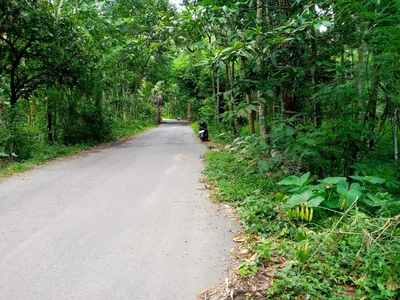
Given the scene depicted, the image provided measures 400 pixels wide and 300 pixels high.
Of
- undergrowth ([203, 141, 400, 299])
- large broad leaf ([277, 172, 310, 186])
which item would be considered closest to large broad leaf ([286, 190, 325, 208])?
undergrowth ([203, 141, 400, 299])

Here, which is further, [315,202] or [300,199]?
[300,199]

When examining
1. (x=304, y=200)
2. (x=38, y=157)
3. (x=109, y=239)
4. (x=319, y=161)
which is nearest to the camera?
(x=304, y=200)

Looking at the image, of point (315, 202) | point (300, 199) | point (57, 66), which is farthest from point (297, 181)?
point (57, 66)

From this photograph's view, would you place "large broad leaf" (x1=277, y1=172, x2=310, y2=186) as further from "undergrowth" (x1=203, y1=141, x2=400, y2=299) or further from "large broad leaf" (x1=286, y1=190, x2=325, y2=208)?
"large broad leaf" (x1=286, y1=190, x2=325, y2=208)

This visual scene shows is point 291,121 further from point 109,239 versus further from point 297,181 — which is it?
point 109,239

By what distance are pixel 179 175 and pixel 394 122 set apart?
466 centimetres

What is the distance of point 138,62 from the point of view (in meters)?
20.6

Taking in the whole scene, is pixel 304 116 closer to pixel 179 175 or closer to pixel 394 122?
pixel 394 122

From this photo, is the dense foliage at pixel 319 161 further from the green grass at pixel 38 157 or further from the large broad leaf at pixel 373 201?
the green grass at pixel 38 157

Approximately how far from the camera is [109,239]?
3375mm

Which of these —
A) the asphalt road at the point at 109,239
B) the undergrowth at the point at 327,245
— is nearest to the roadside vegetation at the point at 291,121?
the undergrowth at the point at 327,245

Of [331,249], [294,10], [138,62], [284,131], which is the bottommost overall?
[331,249]

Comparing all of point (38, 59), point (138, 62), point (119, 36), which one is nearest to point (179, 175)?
point (119, 36)

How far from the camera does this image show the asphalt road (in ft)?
8.24
